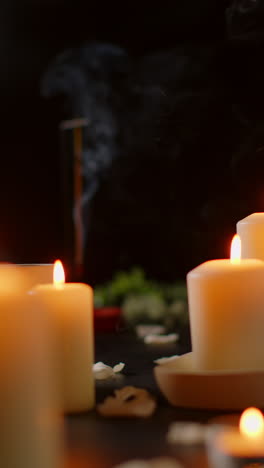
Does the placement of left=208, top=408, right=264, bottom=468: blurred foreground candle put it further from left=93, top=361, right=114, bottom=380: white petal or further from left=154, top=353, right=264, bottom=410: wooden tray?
left=93, top=361, right=114, bottom=380: white petal

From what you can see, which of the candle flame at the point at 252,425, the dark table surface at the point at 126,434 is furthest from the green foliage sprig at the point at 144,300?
the candle flame at the point at 252,425

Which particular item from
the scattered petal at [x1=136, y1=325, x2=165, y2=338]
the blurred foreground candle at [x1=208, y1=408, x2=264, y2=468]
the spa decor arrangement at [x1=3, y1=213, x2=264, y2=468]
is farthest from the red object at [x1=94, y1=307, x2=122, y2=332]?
the blurred foreground candle at [x1=208, y1=408, x2=264, y2=468]

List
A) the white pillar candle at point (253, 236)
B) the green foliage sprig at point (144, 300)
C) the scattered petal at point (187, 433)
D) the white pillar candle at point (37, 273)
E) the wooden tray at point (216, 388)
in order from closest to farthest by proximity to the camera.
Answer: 1. the scattered petal at point (187, 433)
2. the wooden tray at point (216, 388)
3. the white pillar candle at point (253, 236)
4. the white pillar candle at point (37, 273)
5. the green foliage sprig at point (144, 300)

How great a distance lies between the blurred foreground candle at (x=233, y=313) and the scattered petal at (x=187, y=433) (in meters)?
0.12

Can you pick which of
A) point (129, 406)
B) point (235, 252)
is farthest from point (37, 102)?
point (129, 406)

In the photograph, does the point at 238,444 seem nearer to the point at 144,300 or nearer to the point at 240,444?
the point at 240,444

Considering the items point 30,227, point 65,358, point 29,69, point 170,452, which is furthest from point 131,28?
point 170,452

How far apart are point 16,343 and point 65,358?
0.26 meters

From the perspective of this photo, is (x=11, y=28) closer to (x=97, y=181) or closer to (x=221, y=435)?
(x=97, y=181)

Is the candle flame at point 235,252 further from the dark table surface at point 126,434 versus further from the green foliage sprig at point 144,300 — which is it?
the green foliage sprig at point 144,300

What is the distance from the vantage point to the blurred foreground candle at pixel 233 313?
2.37 ft

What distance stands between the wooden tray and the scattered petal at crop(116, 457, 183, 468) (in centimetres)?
17

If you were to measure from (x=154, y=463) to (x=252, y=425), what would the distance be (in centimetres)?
8

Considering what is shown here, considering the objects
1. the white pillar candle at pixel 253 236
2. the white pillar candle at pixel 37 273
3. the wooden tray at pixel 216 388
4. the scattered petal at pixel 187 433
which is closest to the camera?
the scattered petal at pixel 187 433
